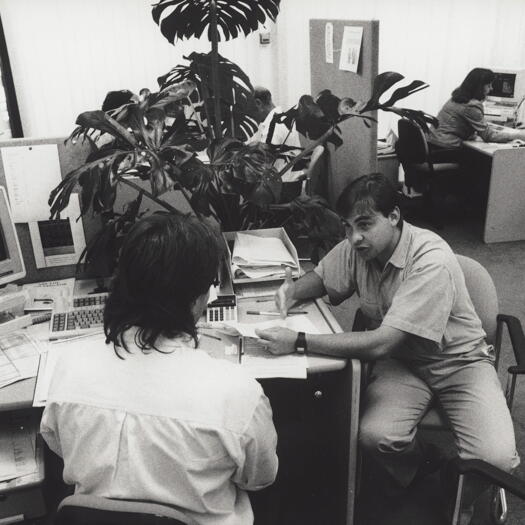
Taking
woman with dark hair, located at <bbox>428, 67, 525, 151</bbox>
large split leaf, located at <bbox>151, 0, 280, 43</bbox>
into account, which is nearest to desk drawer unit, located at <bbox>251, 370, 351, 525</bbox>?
large split leaf, located at <bbox>151, 0, 280, 43</bbox>

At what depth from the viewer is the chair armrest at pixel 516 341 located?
1682 millimetres

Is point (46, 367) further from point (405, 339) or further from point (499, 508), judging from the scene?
point (499, 508)

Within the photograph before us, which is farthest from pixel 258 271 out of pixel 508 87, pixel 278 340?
pixel 508 87

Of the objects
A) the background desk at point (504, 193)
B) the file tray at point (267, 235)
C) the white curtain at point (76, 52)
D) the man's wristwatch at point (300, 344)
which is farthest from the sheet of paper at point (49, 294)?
the background desk at point (504, 193)

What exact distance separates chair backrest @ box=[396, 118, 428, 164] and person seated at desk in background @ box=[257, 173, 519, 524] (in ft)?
7.67

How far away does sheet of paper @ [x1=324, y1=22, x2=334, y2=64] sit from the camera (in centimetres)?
305

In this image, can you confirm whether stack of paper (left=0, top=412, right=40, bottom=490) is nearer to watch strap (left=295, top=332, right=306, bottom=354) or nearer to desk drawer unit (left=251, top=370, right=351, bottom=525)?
desk drawer unit (left=251, top=370, right=351, bottom=525)

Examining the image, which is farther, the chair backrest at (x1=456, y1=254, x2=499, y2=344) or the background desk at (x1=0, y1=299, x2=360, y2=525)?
the chair backrest at (x1=456, y1=254, x2=499, y2=344)

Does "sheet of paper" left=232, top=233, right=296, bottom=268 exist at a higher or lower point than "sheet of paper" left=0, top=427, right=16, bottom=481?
higher

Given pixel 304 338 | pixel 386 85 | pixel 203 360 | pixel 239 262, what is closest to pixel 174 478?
pixel 203 360

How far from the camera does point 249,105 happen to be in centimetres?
248

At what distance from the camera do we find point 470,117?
4.24 m

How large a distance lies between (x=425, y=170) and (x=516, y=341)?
2689 millimetres

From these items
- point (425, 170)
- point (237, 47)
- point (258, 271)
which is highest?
point (237, 47)
